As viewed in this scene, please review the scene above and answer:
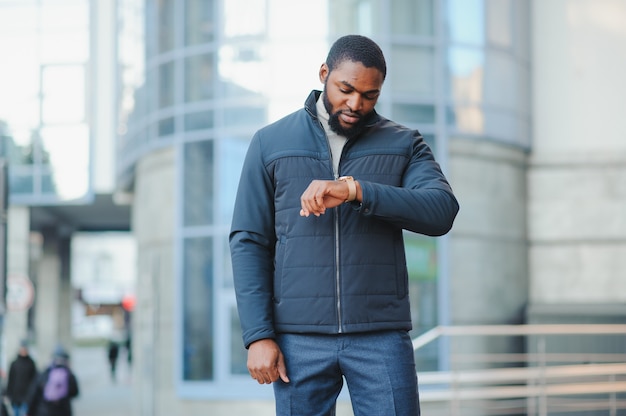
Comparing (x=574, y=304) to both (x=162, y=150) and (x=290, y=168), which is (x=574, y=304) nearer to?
(x=162, y=150)

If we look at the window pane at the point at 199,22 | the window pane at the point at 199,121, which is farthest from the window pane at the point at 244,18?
the window pane at the point at 199,121

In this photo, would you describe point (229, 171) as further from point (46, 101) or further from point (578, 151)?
point (46, 101)

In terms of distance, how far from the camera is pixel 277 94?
15547mm

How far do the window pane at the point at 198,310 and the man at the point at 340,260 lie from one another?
Result: 41.5 ft

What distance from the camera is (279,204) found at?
11.3ft

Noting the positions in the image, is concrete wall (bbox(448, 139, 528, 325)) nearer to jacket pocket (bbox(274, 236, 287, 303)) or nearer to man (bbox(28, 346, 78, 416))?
man (bbox(28, 346, 78, 416))

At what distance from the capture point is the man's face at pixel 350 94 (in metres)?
3.29

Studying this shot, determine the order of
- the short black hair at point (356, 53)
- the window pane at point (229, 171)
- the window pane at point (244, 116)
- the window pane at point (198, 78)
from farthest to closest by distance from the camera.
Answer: the window pane at point (198, 78)
the window pane at point (229, 171)
the window pane at point (244, 116)
the short black hair at point (356, 53)

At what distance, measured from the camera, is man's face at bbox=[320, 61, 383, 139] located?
130 inches

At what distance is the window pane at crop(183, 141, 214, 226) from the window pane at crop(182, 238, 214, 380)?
0.36 meters

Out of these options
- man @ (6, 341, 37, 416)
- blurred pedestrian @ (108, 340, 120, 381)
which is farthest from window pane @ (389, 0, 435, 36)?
blurred pedestrian @ (108, 340, 120, 381)

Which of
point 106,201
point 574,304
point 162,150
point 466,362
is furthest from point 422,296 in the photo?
point 106,201

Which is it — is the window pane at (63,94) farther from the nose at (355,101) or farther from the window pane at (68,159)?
the nose at (355,101)

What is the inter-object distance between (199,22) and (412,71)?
131 inches
